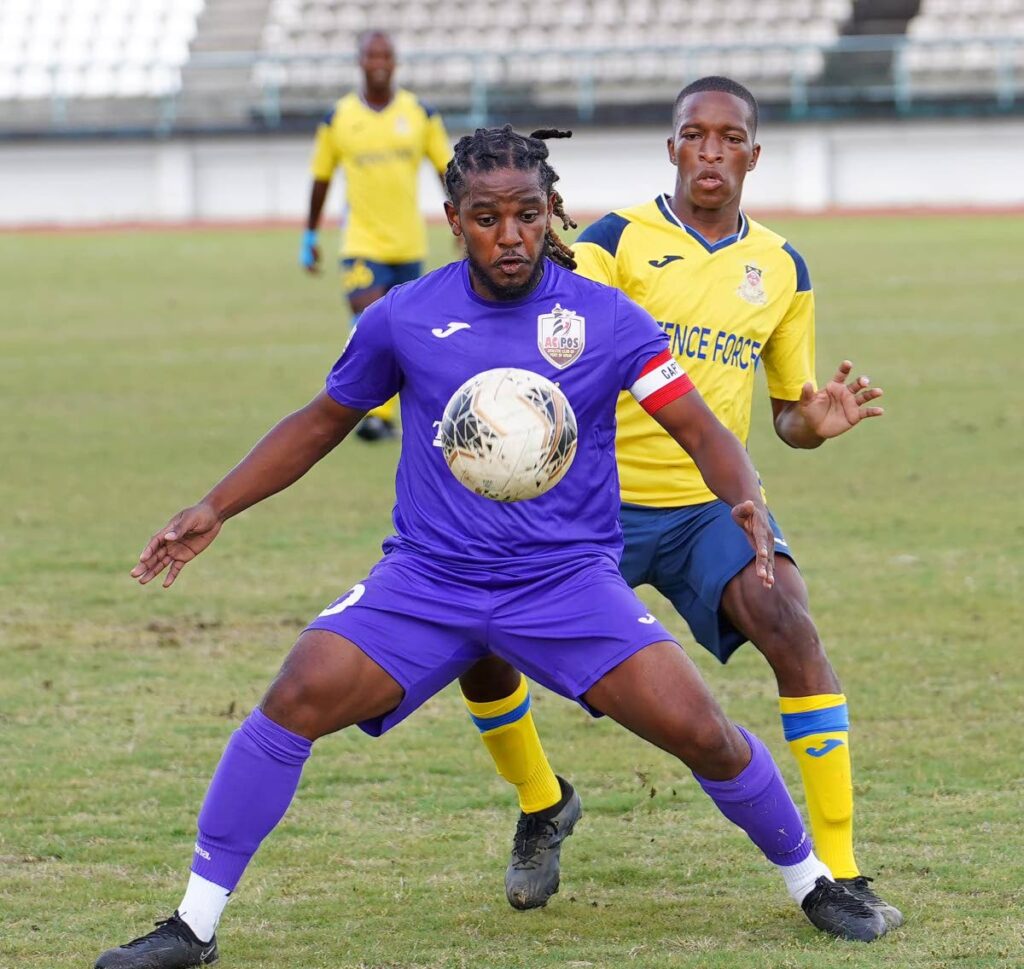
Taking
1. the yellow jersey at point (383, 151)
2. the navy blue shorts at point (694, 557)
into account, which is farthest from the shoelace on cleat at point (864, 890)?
the yellow jersey at point (383, 151)

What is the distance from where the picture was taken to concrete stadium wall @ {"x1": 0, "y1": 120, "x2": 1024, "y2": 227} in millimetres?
32031

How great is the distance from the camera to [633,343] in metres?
4.52

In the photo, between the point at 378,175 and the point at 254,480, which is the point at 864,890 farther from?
the point at 378,175

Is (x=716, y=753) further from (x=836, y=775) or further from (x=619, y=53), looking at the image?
(x=619, y=53)

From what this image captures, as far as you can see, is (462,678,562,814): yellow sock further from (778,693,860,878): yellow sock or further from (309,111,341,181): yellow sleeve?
(309,111,341,181): yellow sleeve

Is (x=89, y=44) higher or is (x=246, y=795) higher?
(x=246, y=795)

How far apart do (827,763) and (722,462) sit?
88 centimetres

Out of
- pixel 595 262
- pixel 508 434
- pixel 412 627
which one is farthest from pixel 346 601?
pixel 595 262

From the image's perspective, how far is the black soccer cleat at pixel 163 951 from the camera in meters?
4.27

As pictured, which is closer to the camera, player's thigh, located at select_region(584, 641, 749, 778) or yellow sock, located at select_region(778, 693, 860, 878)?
player's thigh, located at select_region(584, 641, 749, 778)

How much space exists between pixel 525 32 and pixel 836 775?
34.4 meters

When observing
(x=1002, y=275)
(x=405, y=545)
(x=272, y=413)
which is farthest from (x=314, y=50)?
(x=405, y=545)

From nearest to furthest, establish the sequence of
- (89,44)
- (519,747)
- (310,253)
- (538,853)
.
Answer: (538,853), (519,747), (310,253), (89,44)

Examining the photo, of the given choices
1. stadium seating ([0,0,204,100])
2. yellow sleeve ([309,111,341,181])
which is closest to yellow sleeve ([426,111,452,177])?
yellow sleeve ([309,111,341,181])
